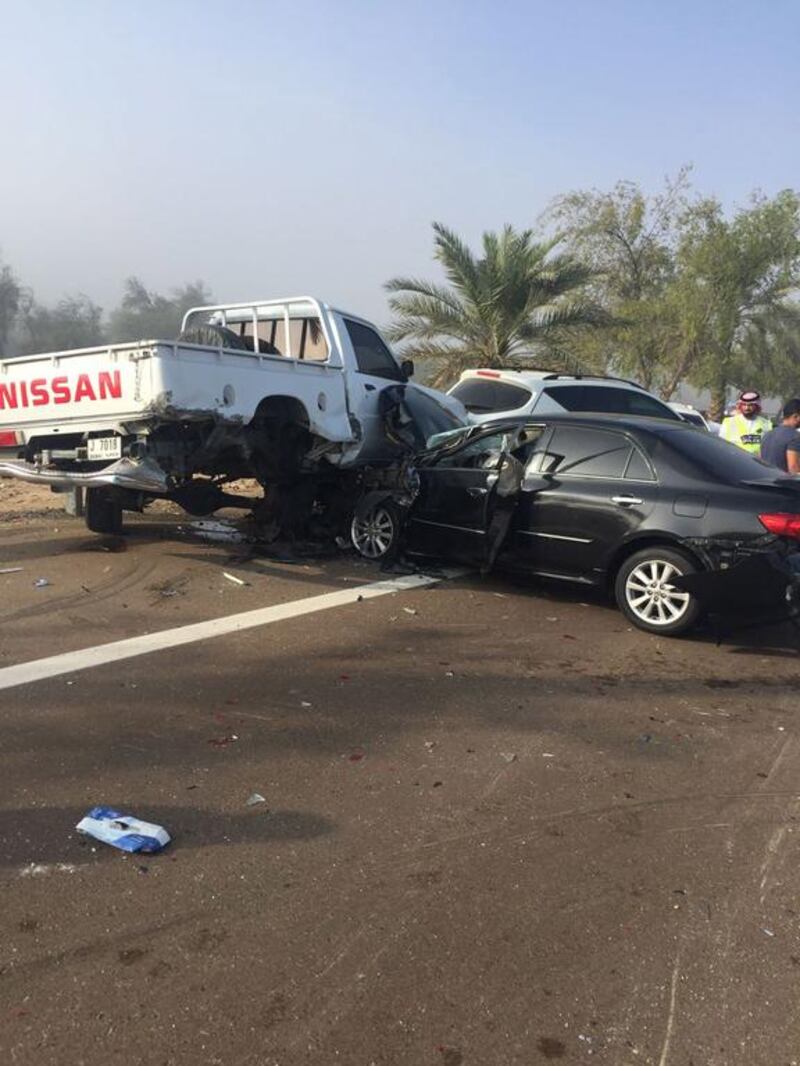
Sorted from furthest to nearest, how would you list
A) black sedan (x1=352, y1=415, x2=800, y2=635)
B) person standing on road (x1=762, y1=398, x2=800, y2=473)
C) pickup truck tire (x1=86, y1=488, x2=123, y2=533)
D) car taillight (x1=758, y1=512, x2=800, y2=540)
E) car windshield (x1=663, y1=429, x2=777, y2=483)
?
pickup truck tire (x1=86, y1=488, x2=123, y2=533) → person standing on road (x1=762, y1=398, x2=800, y2=473) → car windshield (x1=663, y1=429, x2=777, y2=483) → black sedan (x1=352, y1=415, x2=800, y2=635) → car taillight (x1=758, y1=512, x2=800, y2=540)

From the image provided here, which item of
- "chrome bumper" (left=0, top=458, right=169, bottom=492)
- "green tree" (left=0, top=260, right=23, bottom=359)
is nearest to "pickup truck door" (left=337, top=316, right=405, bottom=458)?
"chrome bumper" (left=0, top=458, right=169, bottom=492)

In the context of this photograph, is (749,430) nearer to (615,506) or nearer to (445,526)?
(615,506)

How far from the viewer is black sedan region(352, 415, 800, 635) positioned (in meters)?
5.82

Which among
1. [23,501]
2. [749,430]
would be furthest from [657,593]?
[23,501]

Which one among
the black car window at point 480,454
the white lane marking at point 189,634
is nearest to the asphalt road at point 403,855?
the white lane marking at point 189,634

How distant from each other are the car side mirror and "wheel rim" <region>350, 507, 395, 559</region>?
1.68 m

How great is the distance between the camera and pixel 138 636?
5.74 m

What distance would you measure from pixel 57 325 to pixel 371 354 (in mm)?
33341

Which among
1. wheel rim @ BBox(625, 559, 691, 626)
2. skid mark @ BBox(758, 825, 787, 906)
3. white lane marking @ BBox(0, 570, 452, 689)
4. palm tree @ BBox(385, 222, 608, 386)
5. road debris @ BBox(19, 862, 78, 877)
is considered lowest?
skid mark @ BBox(758, 825, 787, 906)

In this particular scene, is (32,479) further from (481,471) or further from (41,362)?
(481,471)

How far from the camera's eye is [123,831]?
10.5ft

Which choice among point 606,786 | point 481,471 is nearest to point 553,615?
point 481,471

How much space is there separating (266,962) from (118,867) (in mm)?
786

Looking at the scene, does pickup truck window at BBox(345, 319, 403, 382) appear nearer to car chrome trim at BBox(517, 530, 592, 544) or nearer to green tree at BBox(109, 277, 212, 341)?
car chrome trim at BBox(517, 530, 592, 544)
